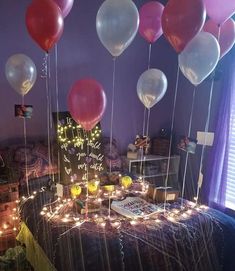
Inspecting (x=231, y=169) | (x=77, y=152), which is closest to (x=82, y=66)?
(x=77, y=152)

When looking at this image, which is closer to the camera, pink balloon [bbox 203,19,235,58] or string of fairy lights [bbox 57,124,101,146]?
pink balloon [bbox 203,19,235,58]

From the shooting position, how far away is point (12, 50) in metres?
2.63

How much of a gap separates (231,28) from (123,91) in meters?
1.51

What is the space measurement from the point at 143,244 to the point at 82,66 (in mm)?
2044

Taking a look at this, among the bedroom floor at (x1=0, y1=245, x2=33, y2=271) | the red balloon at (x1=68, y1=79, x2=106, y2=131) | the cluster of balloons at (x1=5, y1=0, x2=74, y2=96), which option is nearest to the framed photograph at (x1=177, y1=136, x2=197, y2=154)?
the red balloon at (x1=68, y1=79, x2=106, y2=131)

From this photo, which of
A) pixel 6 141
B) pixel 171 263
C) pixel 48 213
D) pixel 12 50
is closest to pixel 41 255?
pixel 48 213

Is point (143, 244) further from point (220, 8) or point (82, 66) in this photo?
point (82, 66)

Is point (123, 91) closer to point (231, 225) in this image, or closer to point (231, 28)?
point (231, 28)

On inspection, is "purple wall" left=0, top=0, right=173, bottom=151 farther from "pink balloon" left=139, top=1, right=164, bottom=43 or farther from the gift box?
the gift box

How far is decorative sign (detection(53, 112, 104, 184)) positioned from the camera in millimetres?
2551

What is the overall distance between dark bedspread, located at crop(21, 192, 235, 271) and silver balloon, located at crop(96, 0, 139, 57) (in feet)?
3.90

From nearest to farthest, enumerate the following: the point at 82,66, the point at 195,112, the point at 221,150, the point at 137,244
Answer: the point at 137,244 < the point at 221,150 < the point at 82,66 < the point at 195,112

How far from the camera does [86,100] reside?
6.27ft

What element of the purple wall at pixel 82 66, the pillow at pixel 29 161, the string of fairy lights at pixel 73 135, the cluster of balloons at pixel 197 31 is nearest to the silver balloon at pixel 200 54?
the cluster of balloons at pixel 197 31
